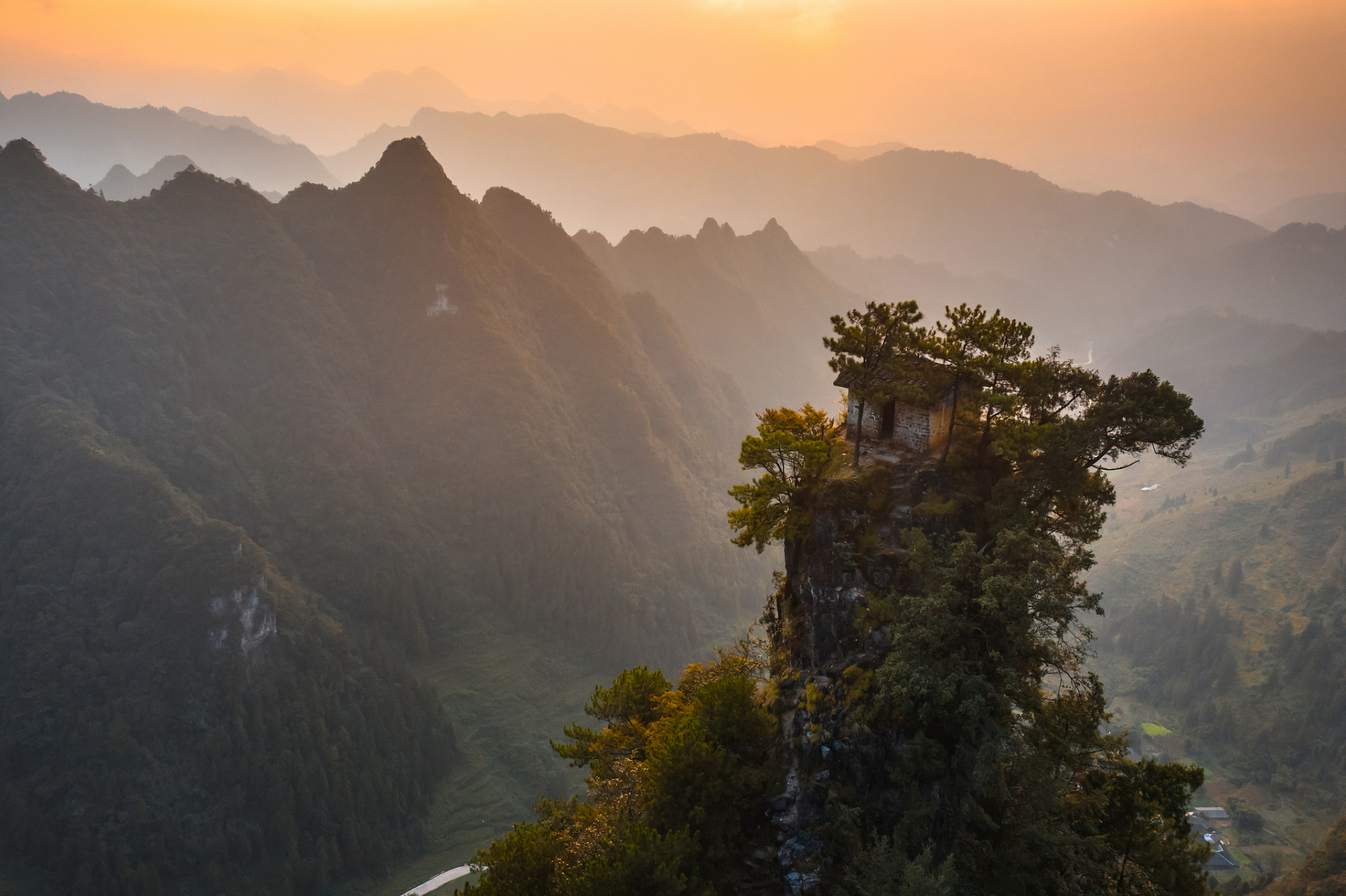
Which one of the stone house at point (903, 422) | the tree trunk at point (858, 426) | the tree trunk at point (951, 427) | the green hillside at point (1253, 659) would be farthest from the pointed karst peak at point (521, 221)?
the green hillside at point (1253, 659)

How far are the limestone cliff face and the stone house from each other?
1.72 meters

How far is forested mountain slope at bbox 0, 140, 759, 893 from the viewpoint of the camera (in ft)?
283

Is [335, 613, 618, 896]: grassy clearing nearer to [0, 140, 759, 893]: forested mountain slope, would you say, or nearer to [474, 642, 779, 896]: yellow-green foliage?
[0, 140, 759, 893]: forested mountain slope

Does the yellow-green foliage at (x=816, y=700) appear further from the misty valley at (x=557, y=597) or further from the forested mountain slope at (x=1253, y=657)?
the forested mountain slope at (x=1253, y=657)

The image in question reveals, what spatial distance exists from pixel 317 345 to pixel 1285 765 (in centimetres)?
19612

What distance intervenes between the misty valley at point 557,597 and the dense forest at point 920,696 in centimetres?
19

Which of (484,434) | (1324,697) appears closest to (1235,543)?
(1324,697)

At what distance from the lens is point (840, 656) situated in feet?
108

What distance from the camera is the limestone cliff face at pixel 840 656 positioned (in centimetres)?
3019

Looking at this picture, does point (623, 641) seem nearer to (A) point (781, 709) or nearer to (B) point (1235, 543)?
(A) point (781, 709)

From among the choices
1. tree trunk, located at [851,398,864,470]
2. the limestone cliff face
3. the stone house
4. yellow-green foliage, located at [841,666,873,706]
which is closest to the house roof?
the stone house

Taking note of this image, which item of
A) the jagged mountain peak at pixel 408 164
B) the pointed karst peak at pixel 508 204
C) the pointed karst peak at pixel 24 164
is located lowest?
the pointed karst peak at pixel 24 164

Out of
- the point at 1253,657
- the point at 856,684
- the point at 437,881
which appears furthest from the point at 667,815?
the point at 1253,657

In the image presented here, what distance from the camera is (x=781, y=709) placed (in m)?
35.1
